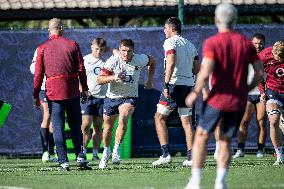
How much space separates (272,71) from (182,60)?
66.7 inches

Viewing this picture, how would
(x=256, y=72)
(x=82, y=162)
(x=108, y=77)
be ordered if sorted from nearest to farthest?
(x=256, y=72), (x=82, y=162), (x=108, y=77)

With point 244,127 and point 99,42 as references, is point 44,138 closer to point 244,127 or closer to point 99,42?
point 99,42

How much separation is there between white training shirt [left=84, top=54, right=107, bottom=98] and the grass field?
2372 mm

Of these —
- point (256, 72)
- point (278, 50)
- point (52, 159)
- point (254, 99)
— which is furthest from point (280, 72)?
point (256, 72)

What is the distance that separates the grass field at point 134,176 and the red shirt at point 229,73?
1.22 m

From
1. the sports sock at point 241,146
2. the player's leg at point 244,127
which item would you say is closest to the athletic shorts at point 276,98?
the player's leg at point 244,127

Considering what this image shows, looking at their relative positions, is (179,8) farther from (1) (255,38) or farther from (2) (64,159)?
(2) (64,159)

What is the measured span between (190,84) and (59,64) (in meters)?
2.25

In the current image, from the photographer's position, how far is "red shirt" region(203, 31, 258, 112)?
11.2 m

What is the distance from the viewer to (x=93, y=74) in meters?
19.0

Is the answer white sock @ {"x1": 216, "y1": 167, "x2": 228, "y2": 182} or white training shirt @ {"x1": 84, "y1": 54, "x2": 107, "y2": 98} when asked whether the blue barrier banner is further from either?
white sock @ {"x1": 216, "y1": 167, "x2": 228, "y2": 182}

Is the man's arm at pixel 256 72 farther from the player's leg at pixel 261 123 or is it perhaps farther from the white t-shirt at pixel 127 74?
the player's leg at pixel 261 123

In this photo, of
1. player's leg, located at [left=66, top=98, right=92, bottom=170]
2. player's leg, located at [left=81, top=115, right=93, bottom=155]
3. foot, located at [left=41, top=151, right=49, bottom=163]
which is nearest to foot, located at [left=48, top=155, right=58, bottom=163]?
foot, located at [left=41, top=151, right=49, bottom=163]

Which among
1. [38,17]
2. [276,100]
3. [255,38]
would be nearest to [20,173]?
[276,100]
